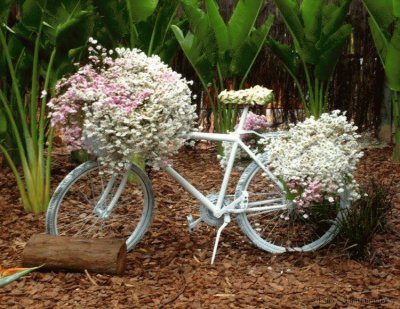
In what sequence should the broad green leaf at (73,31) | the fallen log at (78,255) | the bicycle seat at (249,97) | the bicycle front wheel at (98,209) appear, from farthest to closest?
1. the broad green leaf at (73,31)
2. the bicycle seat at (249,97)
3. the bicycle front wheel at (98,209)
4. the fallen log at (78,255)

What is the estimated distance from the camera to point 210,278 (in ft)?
10.6

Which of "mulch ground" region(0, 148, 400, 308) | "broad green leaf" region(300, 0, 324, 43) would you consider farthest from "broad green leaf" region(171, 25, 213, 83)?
"mulch ground" region(0, 148, 400, 308)

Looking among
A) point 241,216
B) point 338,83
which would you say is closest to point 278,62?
point 338,83

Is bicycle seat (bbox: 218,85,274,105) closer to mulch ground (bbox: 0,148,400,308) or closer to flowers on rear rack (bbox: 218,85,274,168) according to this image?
flowers on rear rack (bbox: 218,85,274,168)

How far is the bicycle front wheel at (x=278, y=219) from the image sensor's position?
349cm

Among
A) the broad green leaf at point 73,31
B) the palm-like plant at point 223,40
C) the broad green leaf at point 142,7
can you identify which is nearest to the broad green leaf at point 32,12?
the broad green leaf at point 73,31

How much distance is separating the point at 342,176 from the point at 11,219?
82.6 inches

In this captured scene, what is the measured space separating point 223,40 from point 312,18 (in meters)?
0.77

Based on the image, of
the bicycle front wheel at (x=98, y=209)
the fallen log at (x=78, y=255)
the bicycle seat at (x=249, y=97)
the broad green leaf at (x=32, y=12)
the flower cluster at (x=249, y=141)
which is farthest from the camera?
the broad green leaf at (x=32, y=12)

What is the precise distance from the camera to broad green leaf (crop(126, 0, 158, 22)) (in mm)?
4715

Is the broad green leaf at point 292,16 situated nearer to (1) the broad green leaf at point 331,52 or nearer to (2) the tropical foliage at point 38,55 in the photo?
(1) the broad green leaf at point 331,52

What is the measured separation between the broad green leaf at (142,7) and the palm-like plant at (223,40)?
518 millimetres

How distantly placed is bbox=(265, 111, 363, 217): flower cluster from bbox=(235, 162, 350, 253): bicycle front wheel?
3.1 inches

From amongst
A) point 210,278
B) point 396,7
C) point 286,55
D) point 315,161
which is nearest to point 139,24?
point 286,55
